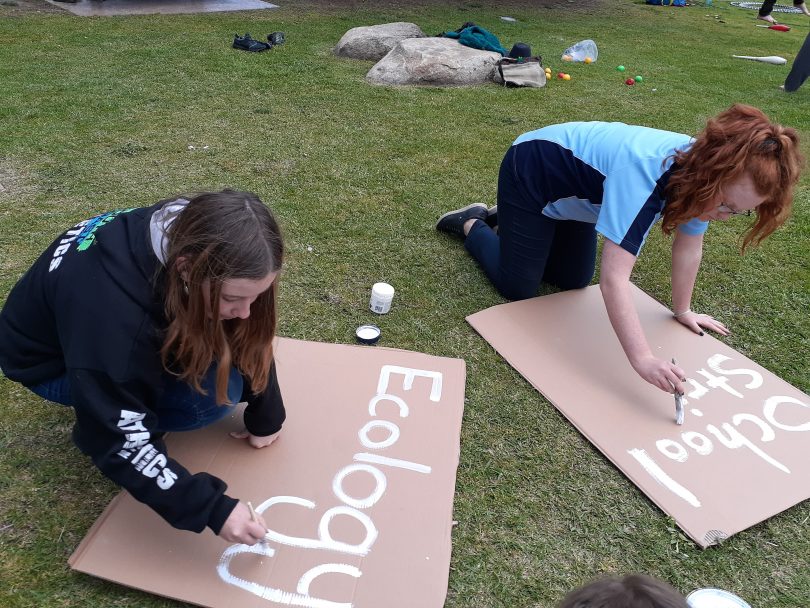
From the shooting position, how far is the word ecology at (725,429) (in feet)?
6.31

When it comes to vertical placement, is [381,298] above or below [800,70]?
below

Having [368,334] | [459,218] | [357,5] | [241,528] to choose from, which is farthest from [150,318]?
[357,5]

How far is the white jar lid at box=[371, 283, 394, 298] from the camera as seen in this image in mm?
2436

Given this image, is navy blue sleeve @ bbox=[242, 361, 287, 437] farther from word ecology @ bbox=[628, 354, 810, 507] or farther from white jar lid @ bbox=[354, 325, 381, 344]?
word ecology @ bbox=[628, 354, 810, 507]

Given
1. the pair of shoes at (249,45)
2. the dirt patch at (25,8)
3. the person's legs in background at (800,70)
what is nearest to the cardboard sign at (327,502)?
the pair of shoes at (249,45)

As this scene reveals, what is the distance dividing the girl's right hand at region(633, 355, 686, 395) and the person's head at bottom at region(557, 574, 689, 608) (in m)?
1.22

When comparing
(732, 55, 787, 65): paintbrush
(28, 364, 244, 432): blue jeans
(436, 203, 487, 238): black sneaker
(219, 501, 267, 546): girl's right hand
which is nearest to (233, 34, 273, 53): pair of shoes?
(436, 203, 487, 238): black sneaker

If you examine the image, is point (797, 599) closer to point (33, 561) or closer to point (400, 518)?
point (400, 518)

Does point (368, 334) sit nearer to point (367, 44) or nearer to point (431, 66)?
point (431, 66)

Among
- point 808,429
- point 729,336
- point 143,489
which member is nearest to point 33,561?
point 143,489

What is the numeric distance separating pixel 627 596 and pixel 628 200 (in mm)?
1450

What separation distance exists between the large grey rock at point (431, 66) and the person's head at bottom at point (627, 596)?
4987 millimetres

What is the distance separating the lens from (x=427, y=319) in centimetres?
249

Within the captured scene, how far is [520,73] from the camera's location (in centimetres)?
543
